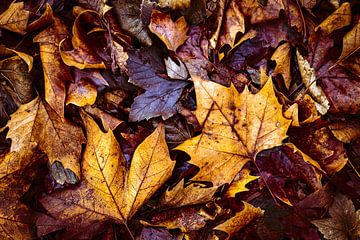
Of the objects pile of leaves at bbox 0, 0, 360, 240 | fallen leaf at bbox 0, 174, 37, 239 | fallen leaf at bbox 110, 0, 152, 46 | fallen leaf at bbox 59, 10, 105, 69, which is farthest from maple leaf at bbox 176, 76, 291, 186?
fallen leaf at bbox 0, 174, 37, 239

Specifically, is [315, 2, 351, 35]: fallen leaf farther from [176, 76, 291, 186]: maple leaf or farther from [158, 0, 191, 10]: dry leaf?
[158, 0, 191, 10]: dry leaf

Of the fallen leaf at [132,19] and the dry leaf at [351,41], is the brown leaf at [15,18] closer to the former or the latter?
the fallen leaf at [132,19]

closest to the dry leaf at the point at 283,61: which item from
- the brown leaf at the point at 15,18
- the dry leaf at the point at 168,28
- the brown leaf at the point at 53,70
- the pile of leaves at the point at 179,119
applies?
the pile of leaves at the point at 179,119

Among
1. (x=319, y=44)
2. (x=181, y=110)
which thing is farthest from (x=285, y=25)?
(x=181, y=110)

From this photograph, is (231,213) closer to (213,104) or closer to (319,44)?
(213,104)

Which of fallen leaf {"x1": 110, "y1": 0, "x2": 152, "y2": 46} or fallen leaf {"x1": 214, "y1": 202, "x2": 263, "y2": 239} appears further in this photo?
fallen leaf {"x1": 110, "y1": 0, "x2": 152, "y2": 46}

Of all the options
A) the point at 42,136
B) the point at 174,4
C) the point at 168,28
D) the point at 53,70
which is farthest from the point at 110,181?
the point at 174,4
